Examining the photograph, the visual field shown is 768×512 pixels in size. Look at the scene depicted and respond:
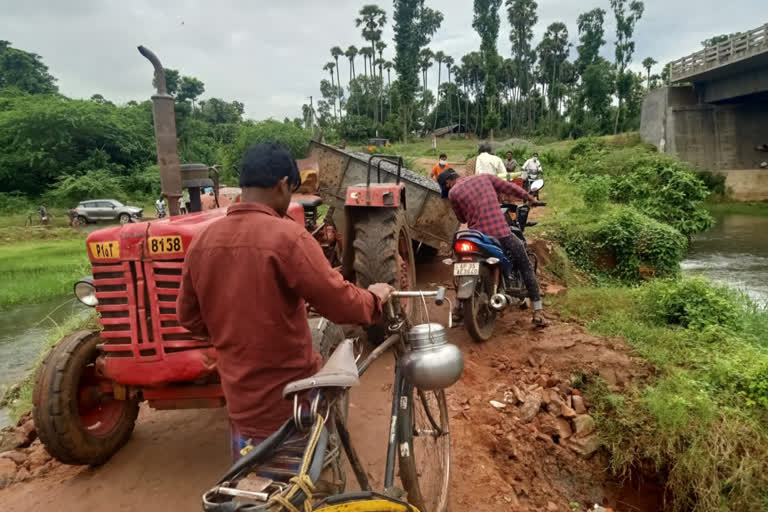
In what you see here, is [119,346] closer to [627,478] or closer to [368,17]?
[627,478]

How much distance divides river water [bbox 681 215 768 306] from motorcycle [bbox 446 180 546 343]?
468 cm

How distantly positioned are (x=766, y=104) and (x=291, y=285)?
32716mm

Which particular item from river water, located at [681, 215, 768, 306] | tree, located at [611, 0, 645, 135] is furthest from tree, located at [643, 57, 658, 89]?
river water, located at [681, 215, 768, 306]

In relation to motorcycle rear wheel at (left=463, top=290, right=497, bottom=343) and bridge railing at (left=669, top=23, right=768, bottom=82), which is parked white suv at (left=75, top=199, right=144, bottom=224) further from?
bridge railing at (left=669, top=23, right=768, bottom=82)

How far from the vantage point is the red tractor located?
289cm

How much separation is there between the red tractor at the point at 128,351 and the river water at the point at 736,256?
794 centimetres

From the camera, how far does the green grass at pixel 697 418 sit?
10.3 ft

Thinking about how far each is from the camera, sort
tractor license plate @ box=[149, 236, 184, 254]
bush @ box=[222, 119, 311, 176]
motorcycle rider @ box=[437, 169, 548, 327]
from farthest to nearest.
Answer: bush @ box=[222, 119, 311, 176], motorcycle rider @ box=[437, 169, 548, 327], tractor license plate @ box=[149, 236, 184, 254]

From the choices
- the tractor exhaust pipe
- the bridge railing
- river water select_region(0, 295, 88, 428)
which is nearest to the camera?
the tractor exhaust pipe

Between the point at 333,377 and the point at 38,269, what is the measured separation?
14.4 metres

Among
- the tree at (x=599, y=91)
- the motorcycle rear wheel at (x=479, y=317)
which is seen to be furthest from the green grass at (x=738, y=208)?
the motorcycle rear wheel at (x=479, y=317)

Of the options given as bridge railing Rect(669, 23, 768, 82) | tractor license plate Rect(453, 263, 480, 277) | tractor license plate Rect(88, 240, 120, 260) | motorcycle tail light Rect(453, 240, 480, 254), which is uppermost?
bridge railing Rect(669, 23, 768, 82)

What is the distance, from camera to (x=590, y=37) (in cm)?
4597

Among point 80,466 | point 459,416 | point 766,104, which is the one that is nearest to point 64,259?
point 80,466
